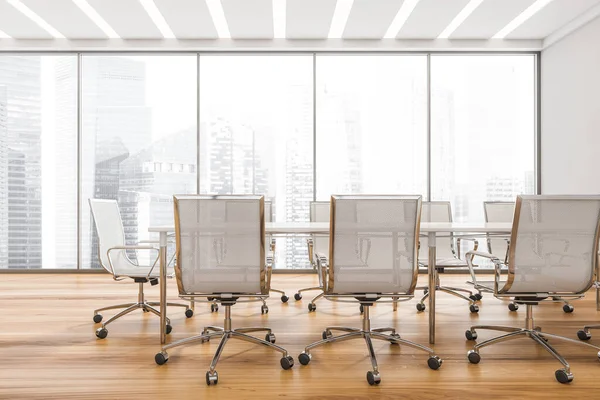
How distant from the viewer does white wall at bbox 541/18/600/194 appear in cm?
546

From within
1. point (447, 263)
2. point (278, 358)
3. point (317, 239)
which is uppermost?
point (317, 239)

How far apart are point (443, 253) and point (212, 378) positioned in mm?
2867

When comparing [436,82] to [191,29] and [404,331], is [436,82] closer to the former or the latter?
[191,29]

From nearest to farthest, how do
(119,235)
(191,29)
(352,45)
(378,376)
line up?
(378,376) → (119,235) → (191,29) → (352,45)

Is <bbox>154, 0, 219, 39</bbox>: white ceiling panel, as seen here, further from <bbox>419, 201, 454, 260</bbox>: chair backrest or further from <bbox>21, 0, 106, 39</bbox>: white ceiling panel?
<bbox>419, 201, 454, 260</bbox>: chair backrest

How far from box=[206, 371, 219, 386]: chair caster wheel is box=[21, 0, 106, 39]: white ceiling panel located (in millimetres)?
4776

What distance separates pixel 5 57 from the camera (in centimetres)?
649

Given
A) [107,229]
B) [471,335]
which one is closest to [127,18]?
[107,229]

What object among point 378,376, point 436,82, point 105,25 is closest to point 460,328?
point 378,376

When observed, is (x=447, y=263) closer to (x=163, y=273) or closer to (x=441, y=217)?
(x=441, y=217)

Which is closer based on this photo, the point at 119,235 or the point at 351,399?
the point at 351,399

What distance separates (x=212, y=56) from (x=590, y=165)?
17.6ft

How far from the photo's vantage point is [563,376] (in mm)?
2459

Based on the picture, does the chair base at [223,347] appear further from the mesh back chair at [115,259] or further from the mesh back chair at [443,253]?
the mesh back chair at [443,253]
